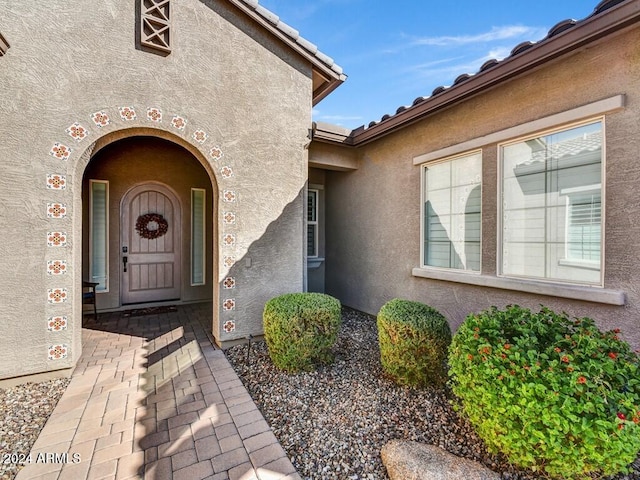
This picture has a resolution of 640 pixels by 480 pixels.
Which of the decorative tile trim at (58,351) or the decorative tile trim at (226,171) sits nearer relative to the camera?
the decorative tile trim at (58,351)

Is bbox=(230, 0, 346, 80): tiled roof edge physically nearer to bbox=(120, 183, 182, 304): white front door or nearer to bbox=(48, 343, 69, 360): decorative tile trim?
bbox=(120, 183, 182, 304): white front door

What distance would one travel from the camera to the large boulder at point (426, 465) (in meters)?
2.28

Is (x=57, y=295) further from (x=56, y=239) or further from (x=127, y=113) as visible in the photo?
(x=127, y=113)

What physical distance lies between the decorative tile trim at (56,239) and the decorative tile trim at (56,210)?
0.76 ft

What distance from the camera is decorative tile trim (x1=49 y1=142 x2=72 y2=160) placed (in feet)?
12.3

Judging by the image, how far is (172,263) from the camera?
23.9 feet

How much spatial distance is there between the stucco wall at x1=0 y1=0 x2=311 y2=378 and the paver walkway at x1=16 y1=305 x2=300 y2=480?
0.66m

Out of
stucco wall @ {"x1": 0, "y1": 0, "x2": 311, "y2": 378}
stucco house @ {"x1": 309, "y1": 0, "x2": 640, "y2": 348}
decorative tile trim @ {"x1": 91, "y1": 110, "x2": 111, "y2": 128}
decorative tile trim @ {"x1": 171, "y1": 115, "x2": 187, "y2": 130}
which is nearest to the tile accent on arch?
stucco wall @ {"x1": 0, "y1": 0, "x2": 311, "y2": 378}

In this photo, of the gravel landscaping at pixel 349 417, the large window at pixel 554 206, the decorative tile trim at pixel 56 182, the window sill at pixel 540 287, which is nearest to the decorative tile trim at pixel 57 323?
the decorative tile trim at pixel 56 182

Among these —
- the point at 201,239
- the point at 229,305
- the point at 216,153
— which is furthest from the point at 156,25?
the point at 201,239

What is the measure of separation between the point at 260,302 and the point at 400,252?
3.04m

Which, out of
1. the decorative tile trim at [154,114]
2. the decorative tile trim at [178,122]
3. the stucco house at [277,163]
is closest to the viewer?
the stucco house at [277,163]

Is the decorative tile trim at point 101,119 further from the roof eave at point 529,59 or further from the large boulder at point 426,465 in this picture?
the large boulder at point 426,465

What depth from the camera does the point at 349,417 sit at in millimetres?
3189
